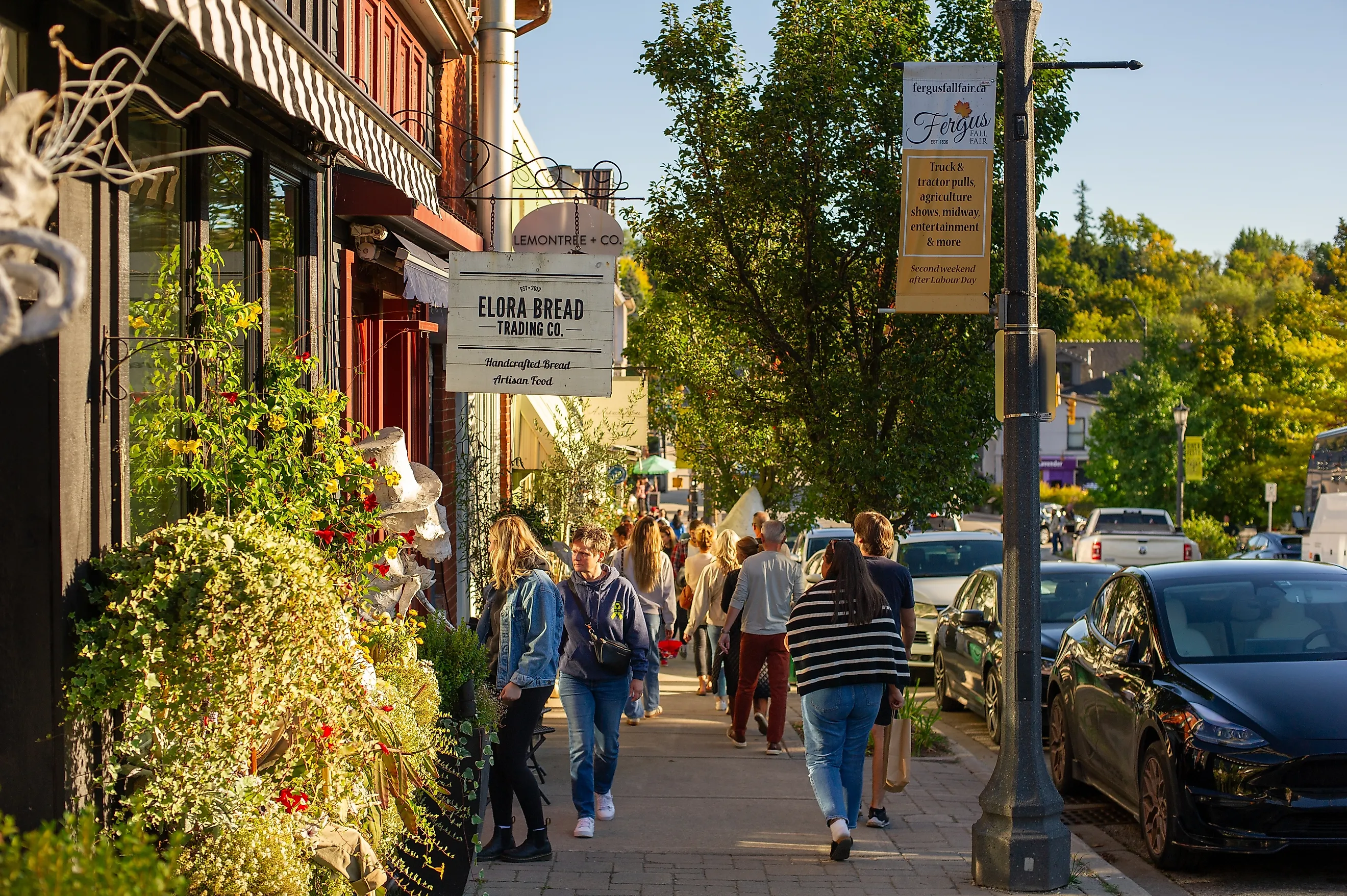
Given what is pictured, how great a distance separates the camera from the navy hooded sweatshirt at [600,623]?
8.01 meters

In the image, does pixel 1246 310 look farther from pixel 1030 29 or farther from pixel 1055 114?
pixel 1030 29

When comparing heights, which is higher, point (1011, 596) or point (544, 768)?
point (1011, 596)

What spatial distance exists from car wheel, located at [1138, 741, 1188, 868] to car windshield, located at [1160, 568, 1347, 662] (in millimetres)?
698

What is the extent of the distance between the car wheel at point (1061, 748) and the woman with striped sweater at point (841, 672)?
9.12ft

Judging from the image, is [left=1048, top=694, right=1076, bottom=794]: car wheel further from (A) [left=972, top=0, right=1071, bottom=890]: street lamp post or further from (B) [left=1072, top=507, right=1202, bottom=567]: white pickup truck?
(B) [left=1072, top=507, right=1202, bottom=567]: white pickup truck

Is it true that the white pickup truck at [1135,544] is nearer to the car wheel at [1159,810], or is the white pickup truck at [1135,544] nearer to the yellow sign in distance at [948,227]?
the car wheel at [1159,810]

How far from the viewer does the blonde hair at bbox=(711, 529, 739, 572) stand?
12.8m

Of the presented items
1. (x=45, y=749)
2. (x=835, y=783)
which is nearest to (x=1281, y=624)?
(x=835, y=783)

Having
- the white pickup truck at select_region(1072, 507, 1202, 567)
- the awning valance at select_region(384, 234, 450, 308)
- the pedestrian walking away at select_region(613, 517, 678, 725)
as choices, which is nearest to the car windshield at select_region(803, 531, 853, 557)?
the pedestrian walking away at select_region(613, 517, 678, 725)

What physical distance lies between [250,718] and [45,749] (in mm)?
605

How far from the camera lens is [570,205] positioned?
9578 millimetres

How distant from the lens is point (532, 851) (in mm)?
7539

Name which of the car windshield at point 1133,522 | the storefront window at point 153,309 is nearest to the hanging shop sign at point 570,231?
the storefront window at point 153,309

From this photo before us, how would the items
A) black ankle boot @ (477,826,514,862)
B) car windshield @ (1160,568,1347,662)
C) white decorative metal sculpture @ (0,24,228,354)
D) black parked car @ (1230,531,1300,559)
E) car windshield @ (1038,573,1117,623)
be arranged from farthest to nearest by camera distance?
black parked car @ (1230,531,1300,559), car windshield @ (1038,573,1117,623), car windshield @ (1160,568,1347,662), black ankle boot @ (477,826,514,862), white decorative metal sculpture @ (0,24,228,354)
